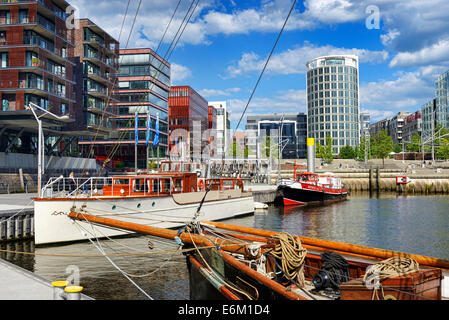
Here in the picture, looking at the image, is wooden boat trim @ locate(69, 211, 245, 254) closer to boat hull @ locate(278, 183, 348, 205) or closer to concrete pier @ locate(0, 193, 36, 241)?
concrete pier @ locate(0, 193, 36, 241)

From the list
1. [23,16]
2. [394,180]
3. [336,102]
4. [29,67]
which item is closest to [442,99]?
[336,102]

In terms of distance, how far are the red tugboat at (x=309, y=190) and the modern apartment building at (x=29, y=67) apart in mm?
30148

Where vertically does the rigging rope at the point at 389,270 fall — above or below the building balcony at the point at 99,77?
below

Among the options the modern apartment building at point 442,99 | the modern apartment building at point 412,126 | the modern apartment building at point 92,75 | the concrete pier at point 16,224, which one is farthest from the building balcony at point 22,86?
the modern apartment building at point 412,126

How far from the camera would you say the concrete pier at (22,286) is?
7773 mm

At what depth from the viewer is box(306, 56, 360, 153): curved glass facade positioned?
14025 centimetres

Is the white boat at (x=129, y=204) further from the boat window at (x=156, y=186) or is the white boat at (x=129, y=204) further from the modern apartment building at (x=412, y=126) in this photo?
the modern apartment building at (x=412, y=126)

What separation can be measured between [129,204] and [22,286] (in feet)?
39.8

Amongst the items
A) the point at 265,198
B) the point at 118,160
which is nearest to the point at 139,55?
the point at 118,160

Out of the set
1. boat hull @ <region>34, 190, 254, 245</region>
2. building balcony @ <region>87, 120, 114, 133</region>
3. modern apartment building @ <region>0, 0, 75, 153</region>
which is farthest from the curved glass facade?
boat hull @ <region>34, 190, 254, 245</region>

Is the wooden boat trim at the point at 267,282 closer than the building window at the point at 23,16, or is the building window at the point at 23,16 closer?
the wooden boat trim at the point at 267,282
